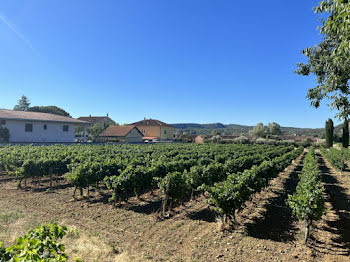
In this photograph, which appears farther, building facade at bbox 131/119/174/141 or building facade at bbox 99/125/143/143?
building facade at bbox 131/119/174/141

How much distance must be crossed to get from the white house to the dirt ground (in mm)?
20568

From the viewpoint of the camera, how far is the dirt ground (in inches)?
191

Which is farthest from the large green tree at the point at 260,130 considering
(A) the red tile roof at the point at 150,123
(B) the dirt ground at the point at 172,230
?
(B) the dirt ground at the point at 172,230

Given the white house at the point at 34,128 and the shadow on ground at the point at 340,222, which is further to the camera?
the white house at the point at 34,128

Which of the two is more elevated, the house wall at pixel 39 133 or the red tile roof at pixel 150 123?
the red tile roof at pixel 150 123

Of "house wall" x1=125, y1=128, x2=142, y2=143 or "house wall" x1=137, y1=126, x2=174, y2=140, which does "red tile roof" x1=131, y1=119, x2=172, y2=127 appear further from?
"house wall" x1=125, y1=128, x2=142, y2=143

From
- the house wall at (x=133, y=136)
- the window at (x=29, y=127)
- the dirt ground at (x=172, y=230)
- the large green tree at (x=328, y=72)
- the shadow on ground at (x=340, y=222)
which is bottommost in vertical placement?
the shadow on ground at (x=340, y=222)

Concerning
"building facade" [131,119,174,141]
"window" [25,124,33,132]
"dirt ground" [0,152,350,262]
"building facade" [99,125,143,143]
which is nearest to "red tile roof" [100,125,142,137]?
"building facade" [99,125,143,143]

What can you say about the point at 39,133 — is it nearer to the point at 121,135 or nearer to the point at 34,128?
the point at 34,128

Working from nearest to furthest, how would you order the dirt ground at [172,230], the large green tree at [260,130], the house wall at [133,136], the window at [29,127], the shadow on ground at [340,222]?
the dirt ground at [172,230], the shadow on ground at [340,222], the window at [29,127], the house wall at [133,136], the large green tree at [260,130]

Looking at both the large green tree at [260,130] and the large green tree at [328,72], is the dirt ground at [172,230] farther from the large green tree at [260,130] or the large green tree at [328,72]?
the large green tree at [260,130]

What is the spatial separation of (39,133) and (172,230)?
28732 millimetres

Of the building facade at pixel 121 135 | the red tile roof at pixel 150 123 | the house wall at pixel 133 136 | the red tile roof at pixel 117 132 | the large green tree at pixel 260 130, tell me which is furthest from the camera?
the large green tree at pixel 260 130

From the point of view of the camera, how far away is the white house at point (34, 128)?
26.0 metres
